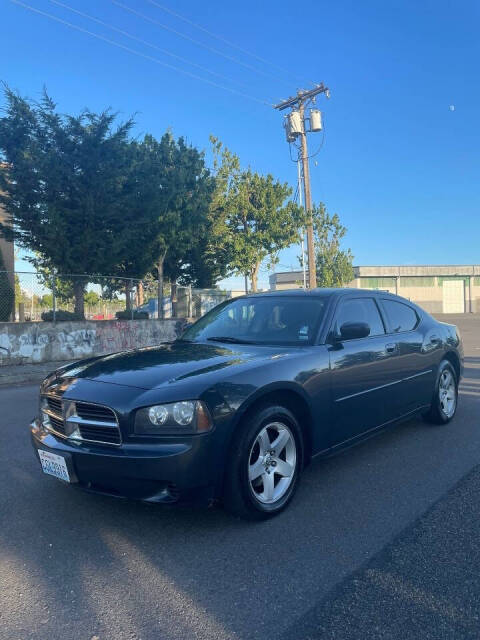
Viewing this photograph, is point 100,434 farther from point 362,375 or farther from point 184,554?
point 362,375


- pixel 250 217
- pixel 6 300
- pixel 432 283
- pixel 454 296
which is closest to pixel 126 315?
pixel 6 300

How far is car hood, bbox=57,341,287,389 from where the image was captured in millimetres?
3180

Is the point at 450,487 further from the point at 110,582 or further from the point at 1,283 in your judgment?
→ the point at 1,283

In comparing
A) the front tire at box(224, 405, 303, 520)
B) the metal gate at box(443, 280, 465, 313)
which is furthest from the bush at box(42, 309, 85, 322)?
the metal gate at box(443, 280, 465, 313)

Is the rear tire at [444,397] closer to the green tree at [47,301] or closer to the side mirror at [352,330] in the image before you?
the side mirror at [352,330]

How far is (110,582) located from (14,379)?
9.17 metres

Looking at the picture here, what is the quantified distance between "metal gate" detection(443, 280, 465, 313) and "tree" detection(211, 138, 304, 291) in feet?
136

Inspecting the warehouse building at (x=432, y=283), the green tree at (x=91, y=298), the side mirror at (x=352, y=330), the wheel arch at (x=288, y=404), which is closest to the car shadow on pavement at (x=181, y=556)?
the wheel arch at (x=288, y=404)

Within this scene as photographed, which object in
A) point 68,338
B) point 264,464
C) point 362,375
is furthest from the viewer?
point 68,338

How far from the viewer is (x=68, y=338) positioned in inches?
530

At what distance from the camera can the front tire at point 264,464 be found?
10.0 feet

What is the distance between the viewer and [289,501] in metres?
3.41

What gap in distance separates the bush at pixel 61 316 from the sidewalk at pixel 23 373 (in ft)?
4.60

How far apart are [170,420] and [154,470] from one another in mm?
292
